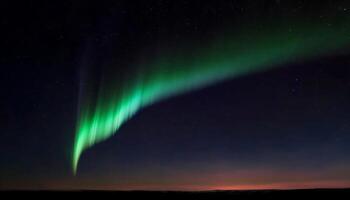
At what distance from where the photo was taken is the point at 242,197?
439 inches

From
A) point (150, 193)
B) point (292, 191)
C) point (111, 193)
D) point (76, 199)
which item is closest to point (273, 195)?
point (292, 191)

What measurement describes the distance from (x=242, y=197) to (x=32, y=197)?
5.19m

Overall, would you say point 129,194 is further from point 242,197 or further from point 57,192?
point 242,197

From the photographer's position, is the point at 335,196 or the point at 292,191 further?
the point at 292,191

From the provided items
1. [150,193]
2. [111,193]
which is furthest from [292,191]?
[111,193]

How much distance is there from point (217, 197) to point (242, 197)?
62 centimetres

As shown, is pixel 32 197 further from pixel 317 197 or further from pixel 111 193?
pixel 317 197

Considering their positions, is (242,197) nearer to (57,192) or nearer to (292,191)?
(292,191)

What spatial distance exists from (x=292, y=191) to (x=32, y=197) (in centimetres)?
659

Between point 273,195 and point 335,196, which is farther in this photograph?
point 273,195

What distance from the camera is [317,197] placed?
11.1 meters

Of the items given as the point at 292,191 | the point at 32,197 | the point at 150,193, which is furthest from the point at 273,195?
the point at 32,197

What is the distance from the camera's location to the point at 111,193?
12.0m

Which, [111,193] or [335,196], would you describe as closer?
[335,196]
